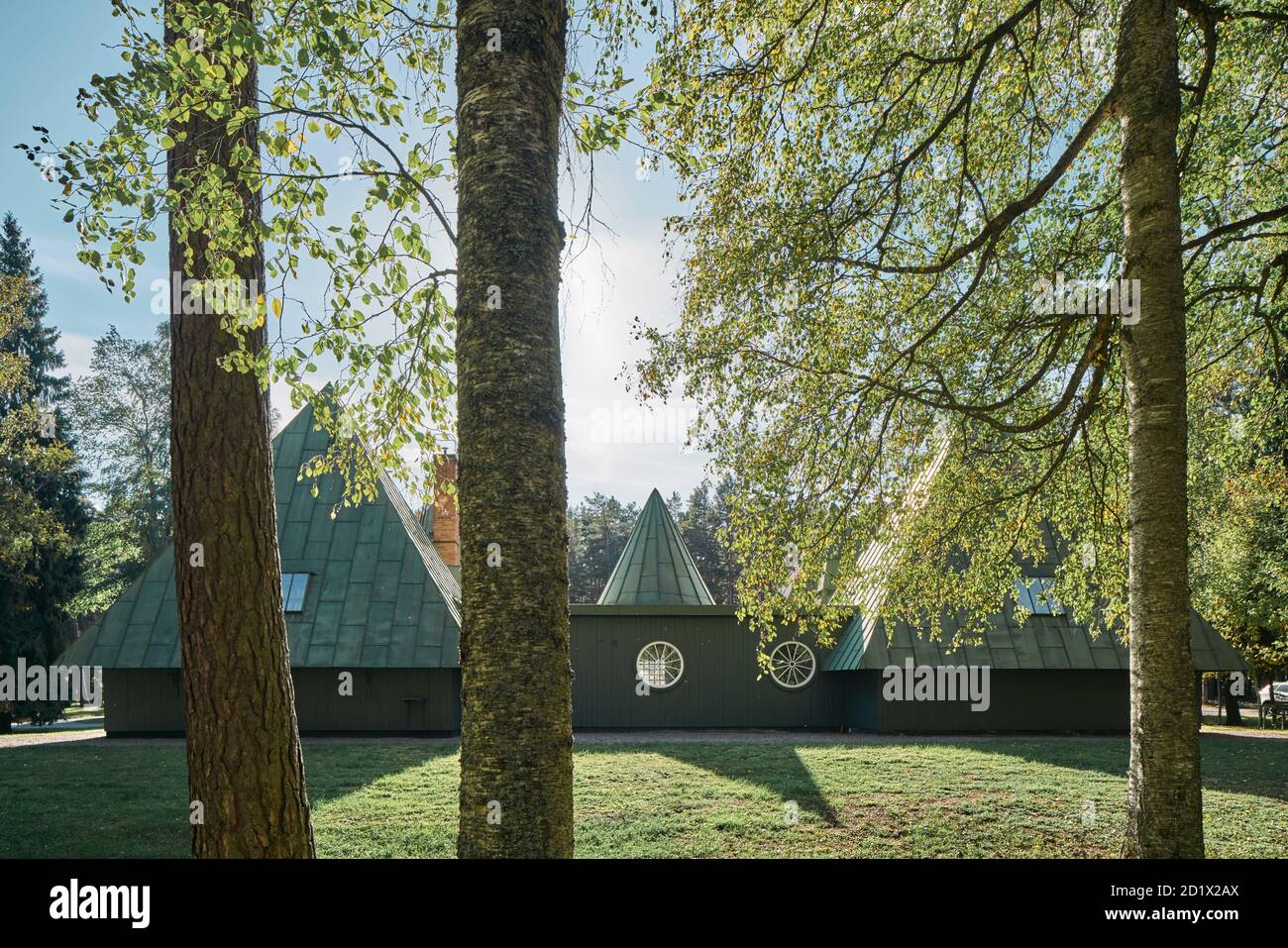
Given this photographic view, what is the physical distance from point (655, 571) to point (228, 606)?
1781 centimetres

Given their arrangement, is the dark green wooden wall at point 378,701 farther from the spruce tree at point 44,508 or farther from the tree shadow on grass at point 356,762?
the spruce tree at point 44,508

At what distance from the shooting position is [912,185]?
838 cm

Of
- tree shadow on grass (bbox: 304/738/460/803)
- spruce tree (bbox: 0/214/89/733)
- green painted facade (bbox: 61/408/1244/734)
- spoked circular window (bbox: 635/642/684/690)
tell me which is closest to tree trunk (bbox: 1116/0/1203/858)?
tree shadow on grass (bbox: 304/738/460/803)

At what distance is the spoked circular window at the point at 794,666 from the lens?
20.4m

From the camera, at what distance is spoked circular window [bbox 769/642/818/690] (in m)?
20.4

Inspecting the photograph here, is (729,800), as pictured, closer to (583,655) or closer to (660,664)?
(660,664)

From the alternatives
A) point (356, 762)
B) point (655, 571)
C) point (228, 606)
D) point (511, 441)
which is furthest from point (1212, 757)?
point (228, 606)

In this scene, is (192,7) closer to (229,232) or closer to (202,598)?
(229,232)

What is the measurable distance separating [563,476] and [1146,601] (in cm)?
495

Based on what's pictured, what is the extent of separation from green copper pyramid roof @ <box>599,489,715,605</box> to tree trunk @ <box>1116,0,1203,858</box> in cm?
1544

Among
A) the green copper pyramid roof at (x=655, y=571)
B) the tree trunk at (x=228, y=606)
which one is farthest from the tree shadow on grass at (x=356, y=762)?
the green copper pyramid roof at (x=655, y=571)

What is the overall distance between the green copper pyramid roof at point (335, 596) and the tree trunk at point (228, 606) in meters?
13.1

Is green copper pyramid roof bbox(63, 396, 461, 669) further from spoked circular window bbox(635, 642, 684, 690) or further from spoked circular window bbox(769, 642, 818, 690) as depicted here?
spoked circular window bbox(769, 642, 818, 690)
